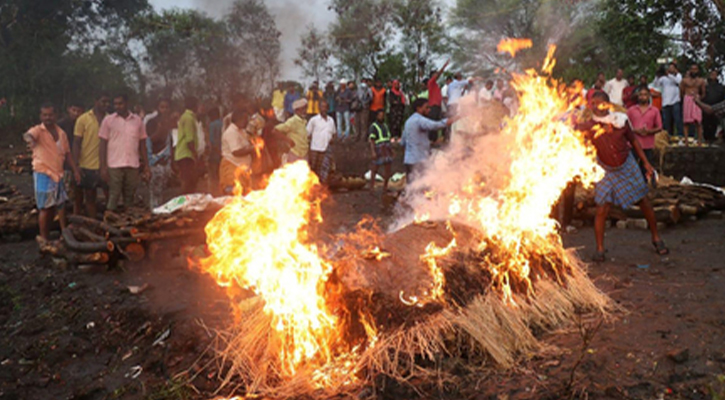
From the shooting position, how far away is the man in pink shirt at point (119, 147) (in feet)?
→ 27.5

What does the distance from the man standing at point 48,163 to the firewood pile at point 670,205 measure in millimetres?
7826

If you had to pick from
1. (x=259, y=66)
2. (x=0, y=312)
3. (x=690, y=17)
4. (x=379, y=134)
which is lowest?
(x=0, y=312)

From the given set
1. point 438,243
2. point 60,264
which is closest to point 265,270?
point 438,243

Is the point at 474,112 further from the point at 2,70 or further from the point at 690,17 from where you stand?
the point at 2,70

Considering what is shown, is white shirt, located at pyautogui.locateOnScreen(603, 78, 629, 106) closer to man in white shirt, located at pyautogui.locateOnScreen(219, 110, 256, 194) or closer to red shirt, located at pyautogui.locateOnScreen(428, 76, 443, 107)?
red shirt, located at pyautogui.locateOnScreen(428, 76, 443, 107)

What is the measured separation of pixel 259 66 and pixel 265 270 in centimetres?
916

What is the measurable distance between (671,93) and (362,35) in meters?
10.4

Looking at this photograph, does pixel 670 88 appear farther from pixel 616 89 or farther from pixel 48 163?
pixel 48 163

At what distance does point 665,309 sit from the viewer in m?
4.76

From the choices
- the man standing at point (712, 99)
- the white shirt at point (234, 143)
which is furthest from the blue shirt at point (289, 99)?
the man standing at point (712, 99)

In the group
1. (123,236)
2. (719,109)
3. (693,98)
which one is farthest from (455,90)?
(123,236)

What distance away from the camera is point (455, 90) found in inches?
623

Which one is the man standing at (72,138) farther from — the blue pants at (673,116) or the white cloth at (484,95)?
the blue pants at (673,116)

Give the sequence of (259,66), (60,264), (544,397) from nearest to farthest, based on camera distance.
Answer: (544,397) → (60,264) → (259,66)
